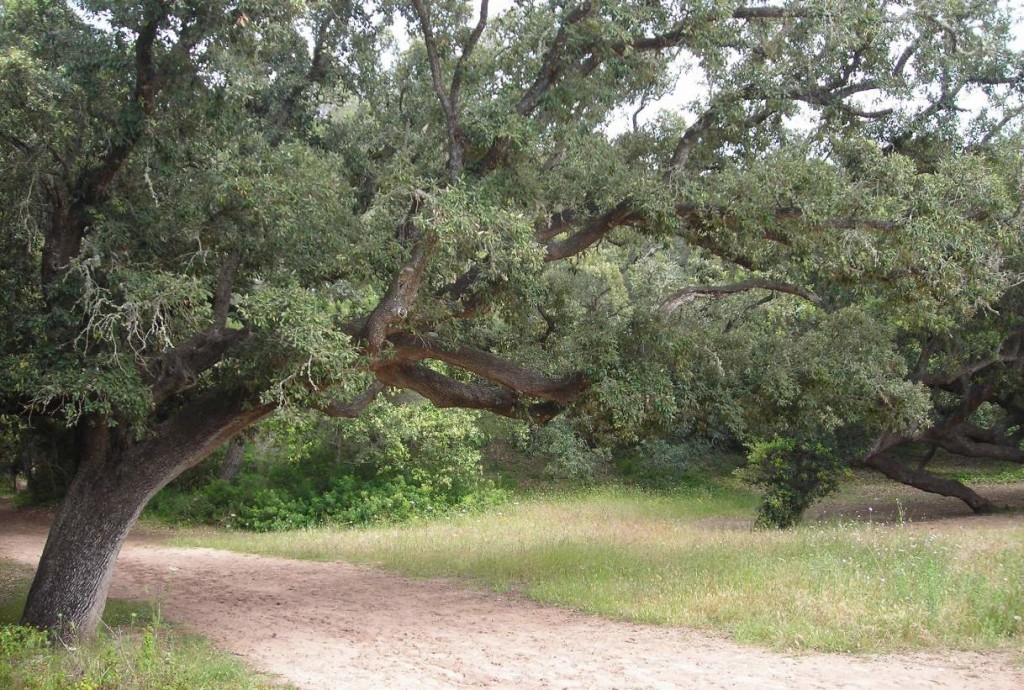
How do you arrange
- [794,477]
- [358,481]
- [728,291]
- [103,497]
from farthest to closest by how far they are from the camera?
[358,481]
[794,477]
[728,291]
[103,497]

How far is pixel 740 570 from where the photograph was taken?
10453 millimetres

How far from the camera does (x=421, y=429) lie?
66.1 ft

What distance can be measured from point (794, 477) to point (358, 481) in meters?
9.78

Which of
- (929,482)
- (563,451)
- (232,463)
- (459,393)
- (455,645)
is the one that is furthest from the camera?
(563,451)

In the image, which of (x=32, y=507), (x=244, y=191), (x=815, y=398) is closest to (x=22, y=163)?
(x=244, y=191)

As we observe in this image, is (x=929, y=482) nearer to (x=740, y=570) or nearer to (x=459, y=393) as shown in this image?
(x=740, y=570)

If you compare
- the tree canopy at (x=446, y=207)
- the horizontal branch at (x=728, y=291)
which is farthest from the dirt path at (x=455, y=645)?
the horizontal branch at (x=728, y=291)

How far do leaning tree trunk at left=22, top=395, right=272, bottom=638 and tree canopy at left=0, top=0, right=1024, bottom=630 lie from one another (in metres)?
0.03

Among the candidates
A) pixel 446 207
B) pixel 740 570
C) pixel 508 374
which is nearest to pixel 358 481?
pixel 508 374

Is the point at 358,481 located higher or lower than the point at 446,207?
lower

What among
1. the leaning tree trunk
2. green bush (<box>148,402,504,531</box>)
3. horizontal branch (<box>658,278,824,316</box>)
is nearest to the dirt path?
the leaning tree trunk

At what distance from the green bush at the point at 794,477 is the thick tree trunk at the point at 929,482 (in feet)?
9.91

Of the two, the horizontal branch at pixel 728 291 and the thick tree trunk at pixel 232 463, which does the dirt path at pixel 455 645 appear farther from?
the thick tree trunk at pixel 232 463

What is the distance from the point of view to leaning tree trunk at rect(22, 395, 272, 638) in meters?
8.36
